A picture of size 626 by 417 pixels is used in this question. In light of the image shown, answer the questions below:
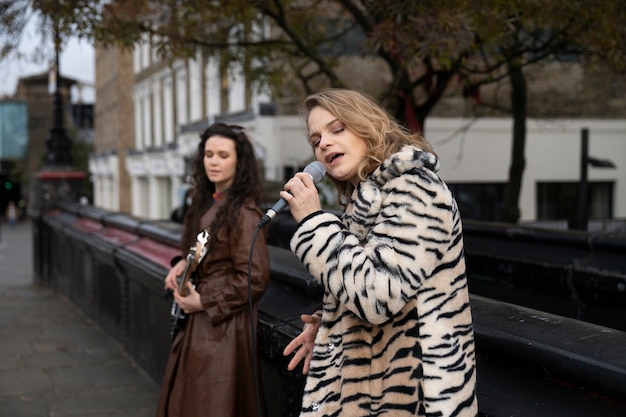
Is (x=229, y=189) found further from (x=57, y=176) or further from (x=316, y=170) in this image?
(x=57, y=176)

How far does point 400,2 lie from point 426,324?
5.61 metres

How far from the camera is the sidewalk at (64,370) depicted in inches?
246

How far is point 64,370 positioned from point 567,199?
16866mm

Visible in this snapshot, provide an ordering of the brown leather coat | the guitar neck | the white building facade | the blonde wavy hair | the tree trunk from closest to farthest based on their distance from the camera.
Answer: the blonde wavy hair
the brown leather coat
the guitar neck
the tree trunk
the white building facade

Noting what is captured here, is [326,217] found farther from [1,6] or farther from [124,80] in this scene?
[124,80]

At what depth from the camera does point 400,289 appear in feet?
7.26

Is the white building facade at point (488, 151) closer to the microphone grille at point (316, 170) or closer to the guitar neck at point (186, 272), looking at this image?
the guitar neck at point (186, 272)

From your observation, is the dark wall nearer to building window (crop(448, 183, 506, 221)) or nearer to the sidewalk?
the sidewalk

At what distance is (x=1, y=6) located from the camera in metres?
9.03

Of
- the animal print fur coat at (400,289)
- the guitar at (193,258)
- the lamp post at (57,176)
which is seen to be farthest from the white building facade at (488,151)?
the animal print fur coat at (400,289)

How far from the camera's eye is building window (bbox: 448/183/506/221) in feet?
67.7

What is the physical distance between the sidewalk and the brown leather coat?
2.26 m

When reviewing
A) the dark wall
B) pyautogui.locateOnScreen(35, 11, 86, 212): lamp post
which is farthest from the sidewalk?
pyautogui.locateOnScreen(35, 11, 86, 212): lamp post

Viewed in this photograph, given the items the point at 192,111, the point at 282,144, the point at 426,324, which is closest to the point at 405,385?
the point at 426,324
